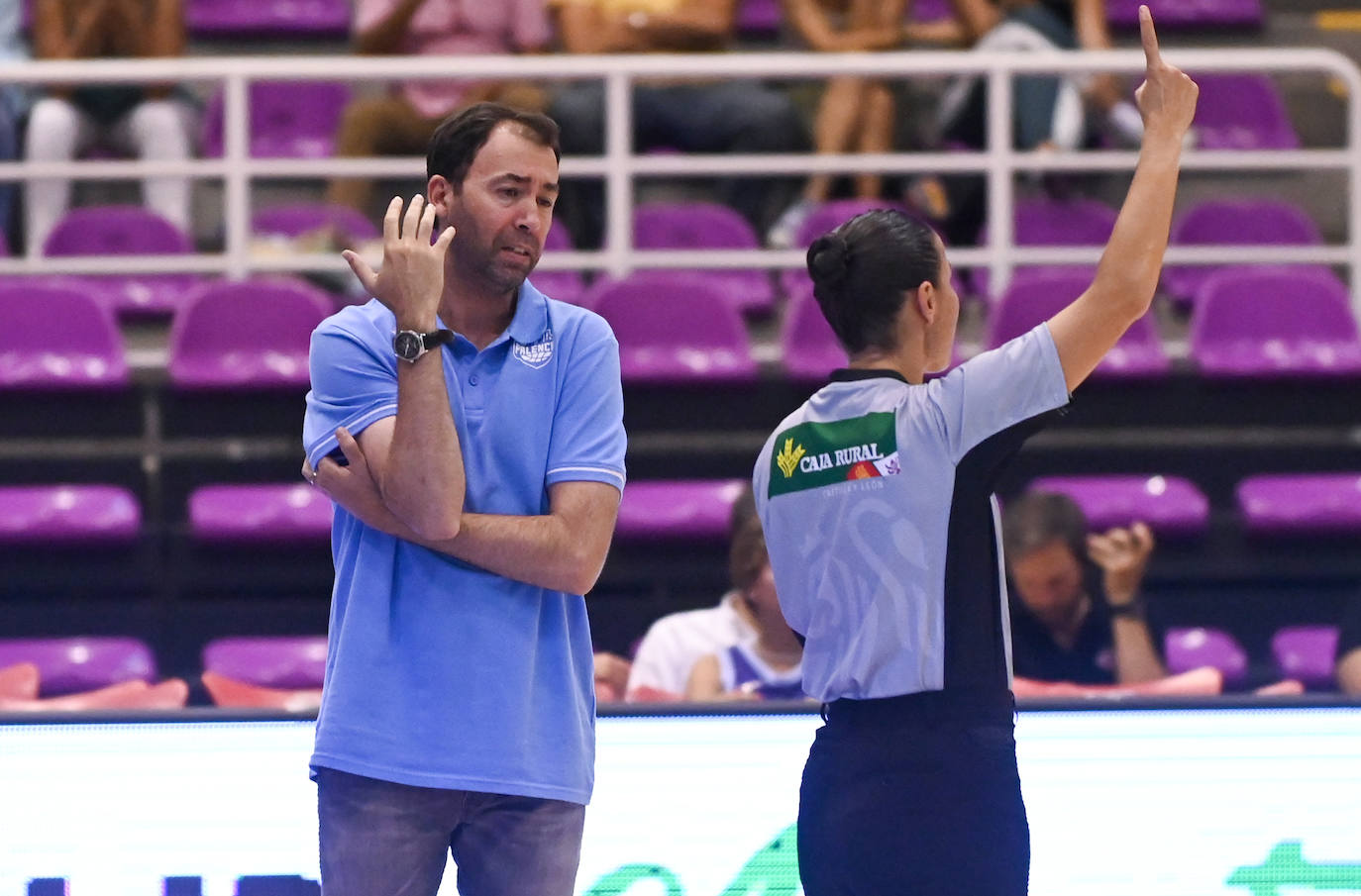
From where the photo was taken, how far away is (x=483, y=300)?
2762 mm

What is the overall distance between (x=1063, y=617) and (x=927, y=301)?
2.60 meters

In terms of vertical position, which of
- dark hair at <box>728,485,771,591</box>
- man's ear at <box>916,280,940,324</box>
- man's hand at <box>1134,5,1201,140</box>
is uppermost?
man's hand at <box>1134,5,1201,140</box>

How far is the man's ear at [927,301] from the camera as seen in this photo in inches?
108

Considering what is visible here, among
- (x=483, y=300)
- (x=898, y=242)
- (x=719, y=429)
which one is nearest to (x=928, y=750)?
(x=898, y=242)

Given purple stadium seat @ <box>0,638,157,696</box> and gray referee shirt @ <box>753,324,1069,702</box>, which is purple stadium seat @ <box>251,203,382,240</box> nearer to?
purple stadium seat @ <box>0,638,157,696</box>

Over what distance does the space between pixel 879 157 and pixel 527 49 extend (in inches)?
75.9

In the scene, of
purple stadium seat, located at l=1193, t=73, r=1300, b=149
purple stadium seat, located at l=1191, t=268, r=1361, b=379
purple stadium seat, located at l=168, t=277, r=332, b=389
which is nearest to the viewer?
purple stadium seat, located at l=168, t=277, r=332, b=389

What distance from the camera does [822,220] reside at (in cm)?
Answer: 765

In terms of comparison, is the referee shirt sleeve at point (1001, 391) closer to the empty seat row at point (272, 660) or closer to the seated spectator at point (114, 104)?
the empty seat row at point (272, 660)

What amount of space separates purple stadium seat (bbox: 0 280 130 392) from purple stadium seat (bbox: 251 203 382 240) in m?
1.16

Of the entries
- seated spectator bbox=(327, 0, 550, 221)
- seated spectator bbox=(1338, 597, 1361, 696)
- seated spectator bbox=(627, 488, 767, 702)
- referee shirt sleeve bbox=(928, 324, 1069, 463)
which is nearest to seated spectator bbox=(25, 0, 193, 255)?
seated spectator bbox=(327, 0, 550, 221)

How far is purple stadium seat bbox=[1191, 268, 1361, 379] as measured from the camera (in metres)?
7.04

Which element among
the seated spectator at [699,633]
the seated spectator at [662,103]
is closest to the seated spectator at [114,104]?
the seated spectator at [662,103]

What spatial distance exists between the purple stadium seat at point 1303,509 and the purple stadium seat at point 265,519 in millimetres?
3232
